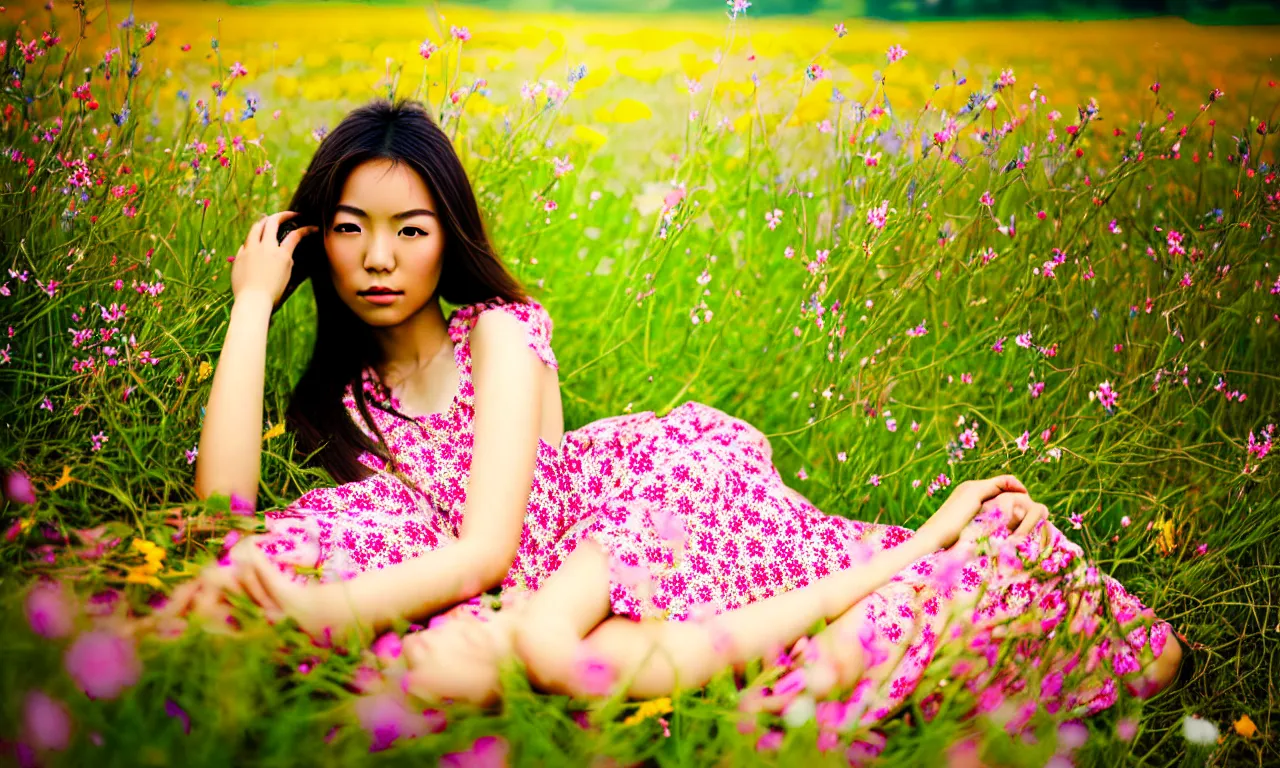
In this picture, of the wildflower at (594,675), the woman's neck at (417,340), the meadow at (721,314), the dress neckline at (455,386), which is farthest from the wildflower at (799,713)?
the woman's neck at (417,340)

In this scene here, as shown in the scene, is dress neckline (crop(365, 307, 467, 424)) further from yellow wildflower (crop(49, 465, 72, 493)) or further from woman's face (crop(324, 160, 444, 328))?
yellow wildflower (crop(49, 465, 72, 493))

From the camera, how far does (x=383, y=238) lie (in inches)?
81.7

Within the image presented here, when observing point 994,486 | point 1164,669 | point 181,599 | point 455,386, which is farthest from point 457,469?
point 1164,669

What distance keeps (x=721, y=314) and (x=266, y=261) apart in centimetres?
120

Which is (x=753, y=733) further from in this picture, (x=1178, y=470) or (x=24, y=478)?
(x=1178, y=470)

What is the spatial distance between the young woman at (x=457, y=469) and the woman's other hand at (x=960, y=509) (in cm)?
1

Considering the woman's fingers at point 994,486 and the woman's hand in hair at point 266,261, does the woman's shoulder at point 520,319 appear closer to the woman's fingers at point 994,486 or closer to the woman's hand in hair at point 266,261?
the woman's hand in hair at point 266,261

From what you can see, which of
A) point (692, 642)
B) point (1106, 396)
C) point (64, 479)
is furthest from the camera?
point (1106, 396)

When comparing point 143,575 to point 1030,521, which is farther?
point 1030,521

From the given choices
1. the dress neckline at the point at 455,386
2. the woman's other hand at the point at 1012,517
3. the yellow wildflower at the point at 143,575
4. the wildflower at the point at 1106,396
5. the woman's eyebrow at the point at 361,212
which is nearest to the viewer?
the yellow wildflower at the point at 143,575

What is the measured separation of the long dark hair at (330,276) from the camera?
212 centimetres

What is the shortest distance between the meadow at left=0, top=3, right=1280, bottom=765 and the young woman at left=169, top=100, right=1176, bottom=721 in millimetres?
133

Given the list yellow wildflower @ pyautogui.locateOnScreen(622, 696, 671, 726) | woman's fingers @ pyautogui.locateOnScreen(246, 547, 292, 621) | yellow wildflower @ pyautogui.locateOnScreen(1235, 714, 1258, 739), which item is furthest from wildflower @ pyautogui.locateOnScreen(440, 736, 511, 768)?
yellow wildflower @ pyautogui.locateOnScreen(1235, 714, 1258, 739)

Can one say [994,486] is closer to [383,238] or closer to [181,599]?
[383,238]
